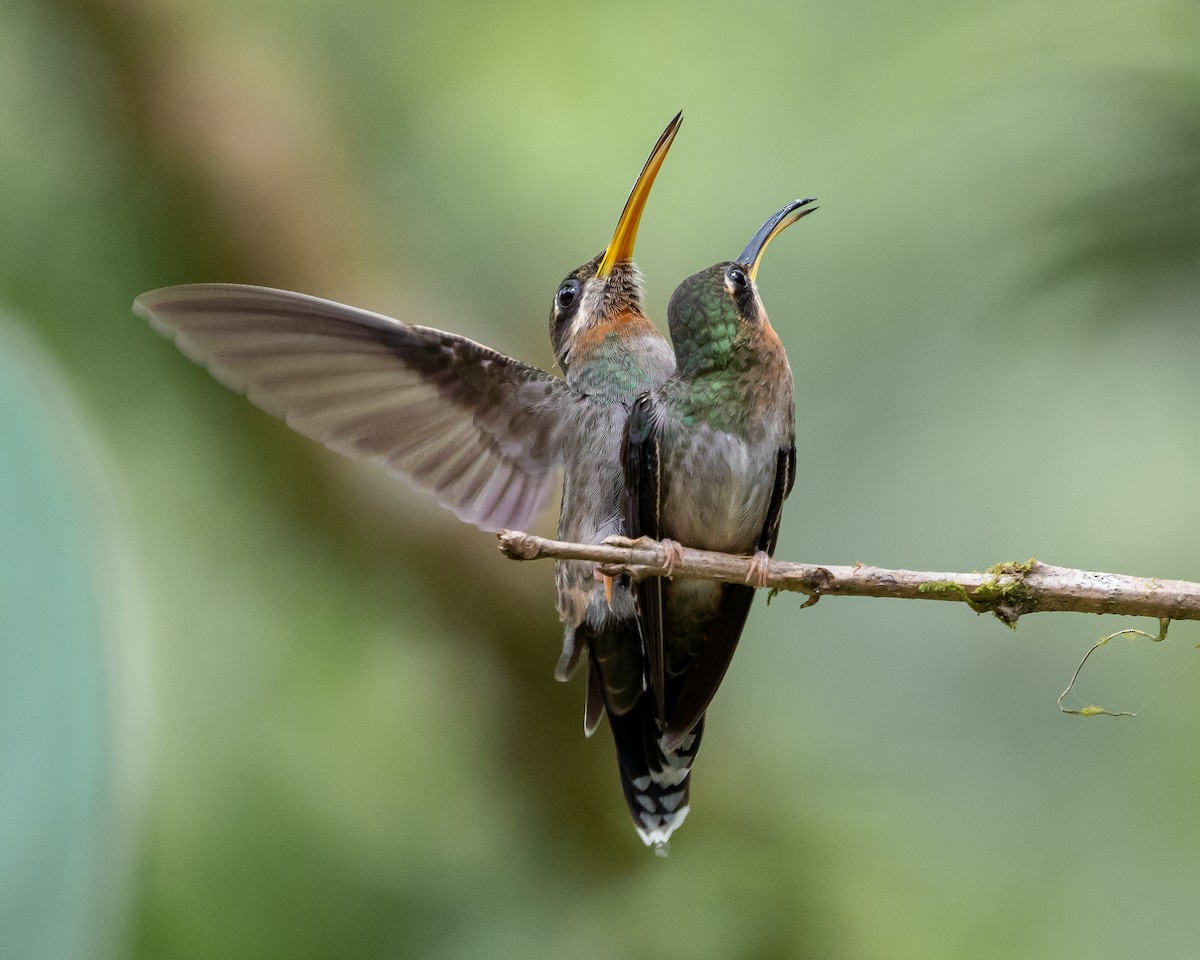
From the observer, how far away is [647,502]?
54.8 inches

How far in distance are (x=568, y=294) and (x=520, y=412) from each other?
21 centimetres

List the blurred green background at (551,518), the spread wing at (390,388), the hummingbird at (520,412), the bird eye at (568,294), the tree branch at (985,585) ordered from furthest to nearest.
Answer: the blurred green background at (551,518) < the bird eye at (568,294) < the hummingbird at (520,412) < the spread wing at (390,388) < the tree branch at (985,585)

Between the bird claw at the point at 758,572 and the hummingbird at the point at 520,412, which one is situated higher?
the hummingbird at the point at 520,412

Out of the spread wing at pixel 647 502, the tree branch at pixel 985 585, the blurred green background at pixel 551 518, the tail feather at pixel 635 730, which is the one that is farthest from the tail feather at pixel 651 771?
the blurred green background at pixel 551 518

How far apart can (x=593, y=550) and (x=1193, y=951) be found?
202 cm

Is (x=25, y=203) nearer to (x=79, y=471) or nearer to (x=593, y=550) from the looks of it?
(x=79, y=471)

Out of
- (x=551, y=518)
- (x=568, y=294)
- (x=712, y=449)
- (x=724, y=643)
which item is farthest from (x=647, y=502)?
(x=551, y=518)

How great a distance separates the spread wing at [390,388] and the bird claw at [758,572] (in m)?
0.41

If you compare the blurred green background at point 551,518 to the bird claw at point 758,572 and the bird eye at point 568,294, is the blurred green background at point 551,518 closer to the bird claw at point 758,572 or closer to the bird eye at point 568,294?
the bird eye at point 568,294

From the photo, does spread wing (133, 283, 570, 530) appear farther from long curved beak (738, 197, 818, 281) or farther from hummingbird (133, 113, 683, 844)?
long curved beak (738, 197, 818, 281)

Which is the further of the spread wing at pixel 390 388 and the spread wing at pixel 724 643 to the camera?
the spread wing at pixel 724 643

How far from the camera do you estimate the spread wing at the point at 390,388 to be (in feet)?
4.40

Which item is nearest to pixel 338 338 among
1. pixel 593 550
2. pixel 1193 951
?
pixel 593 550

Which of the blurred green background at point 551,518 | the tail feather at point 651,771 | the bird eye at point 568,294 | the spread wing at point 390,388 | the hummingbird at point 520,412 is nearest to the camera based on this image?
the spread wing at point 390,388
